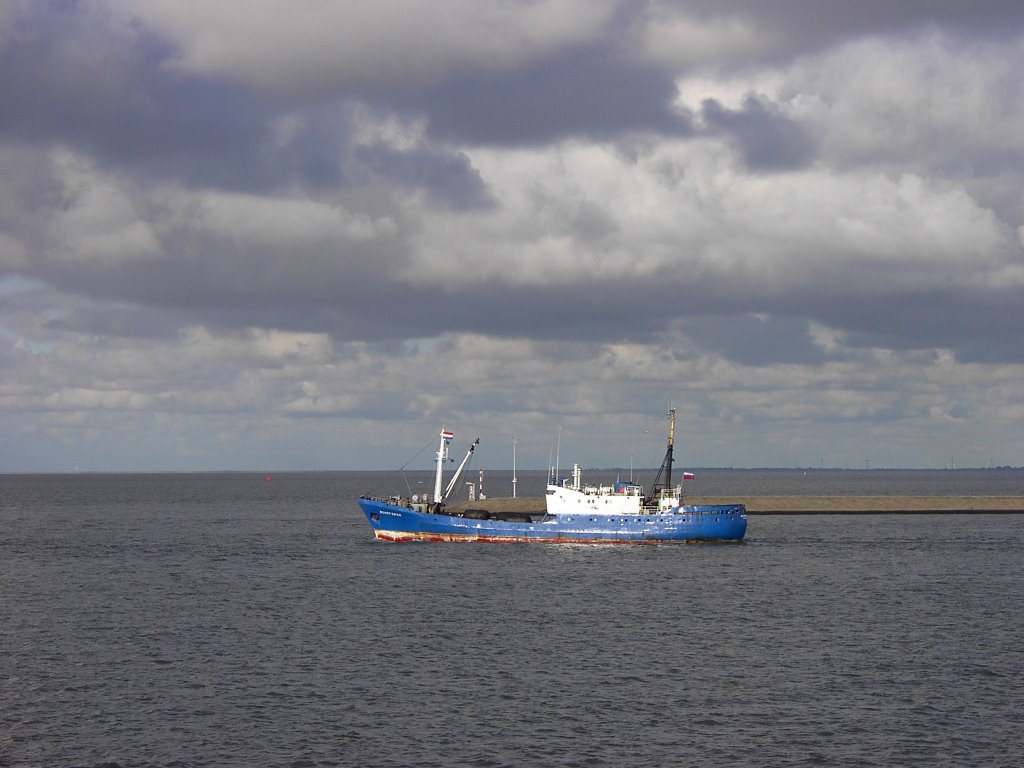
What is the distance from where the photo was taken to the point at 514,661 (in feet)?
179

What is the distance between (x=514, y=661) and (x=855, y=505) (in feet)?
474

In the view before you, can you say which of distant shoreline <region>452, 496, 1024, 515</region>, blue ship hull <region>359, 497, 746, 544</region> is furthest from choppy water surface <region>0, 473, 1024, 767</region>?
distant shoreline <region>452, 496, 1024, 515</region>

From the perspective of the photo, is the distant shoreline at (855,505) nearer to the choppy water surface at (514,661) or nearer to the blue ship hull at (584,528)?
the blue ship hull at (584,528)

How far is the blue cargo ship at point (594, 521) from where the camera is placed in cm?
11375

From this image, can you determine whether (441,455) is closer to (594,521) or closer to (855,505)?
(594,521)

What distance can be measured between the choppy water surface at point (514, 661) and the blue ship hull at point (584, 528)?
32.8 ft

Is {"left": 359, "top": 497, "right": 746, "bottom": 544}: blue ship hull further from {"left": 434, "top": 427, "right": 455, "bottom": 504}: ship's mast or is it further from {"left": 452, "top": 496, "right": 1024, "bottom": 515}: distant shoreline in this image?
{"left": 452, "top": 496, "right": 1024, "bottom": 515}: distant shoreline

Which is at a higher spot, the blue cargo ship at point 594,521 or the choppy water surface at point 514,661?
the blue cargo ship at point 594,521

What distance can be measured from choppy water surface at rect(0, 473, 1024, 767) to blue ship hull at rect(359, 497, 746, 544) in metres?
10.00

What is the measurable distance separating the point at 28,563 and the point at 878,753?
88.0 metres

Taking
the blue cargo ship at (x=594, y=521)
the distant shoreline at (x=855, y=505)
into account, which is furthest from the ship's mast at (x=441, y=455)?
the distant shoreline at (x=855, y=505)

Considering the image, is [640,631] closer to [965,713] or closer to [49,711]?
[965,713]

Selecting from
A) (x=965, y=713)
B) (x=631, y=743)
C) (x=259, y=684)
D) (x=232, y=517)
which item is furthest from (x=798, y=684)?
(x=232, y=517)

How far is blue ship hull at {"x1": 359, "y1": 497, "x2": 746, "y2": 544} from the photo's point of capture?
114 meters
